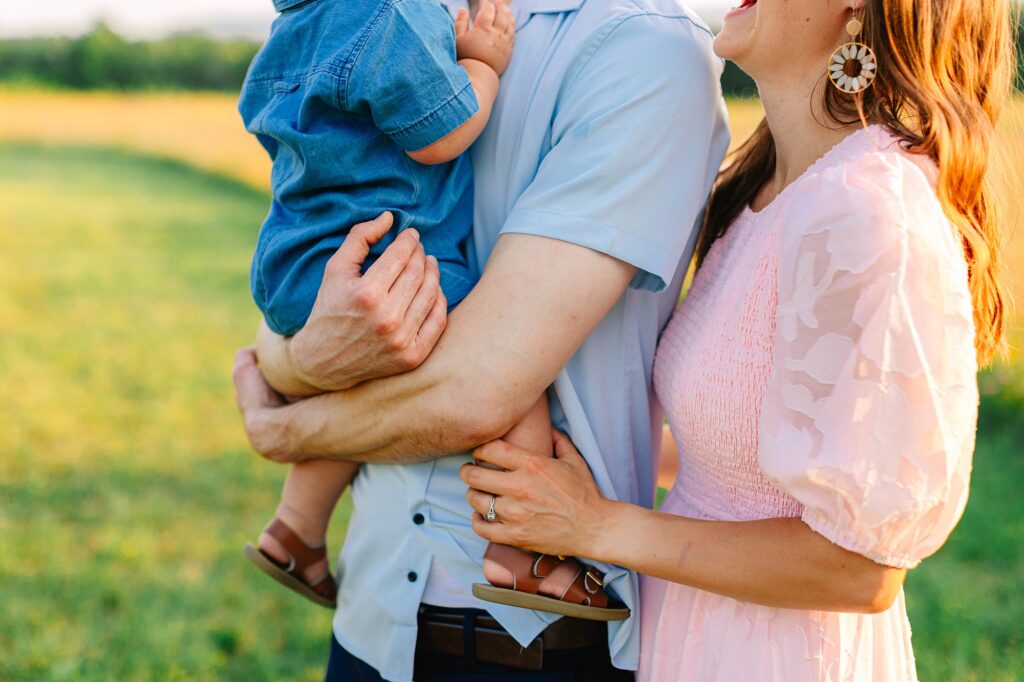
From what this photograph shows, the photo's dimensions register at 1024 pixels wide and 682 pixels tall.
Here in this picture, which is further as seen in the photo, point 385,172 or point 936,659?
point 936,659

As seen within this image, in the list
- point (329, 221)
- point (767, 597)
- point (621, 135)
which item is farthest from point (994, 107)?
point (329, 221)

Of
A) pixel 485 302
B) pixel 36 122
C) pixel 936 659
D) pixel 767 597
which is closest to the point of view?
pixel 767 597

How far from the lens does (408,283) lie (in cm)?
155

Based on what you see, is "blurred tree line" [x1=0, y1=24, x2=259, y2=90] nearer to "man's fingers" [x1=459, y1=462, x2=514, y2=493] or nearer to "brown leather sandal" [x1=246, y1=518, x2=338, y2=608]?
"brown leather sandal" [x1=246, y1=518, x2=338, y2=608]

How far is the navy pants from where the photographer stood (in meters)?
1.68

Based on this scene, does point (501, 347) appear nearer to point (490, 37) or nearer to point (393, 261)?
point (393, 261)

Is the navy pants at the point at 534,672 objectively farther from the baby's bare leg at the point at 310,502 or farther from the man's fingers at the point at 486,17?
the man's fingers at the point at 486,17

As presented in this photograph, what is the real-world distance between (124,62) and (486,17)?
32.1 m

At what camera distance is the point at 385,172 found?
1646mm

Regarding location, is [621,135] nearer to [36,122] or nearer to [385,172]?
[385,172]

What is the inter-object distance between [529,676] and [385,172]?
90cm

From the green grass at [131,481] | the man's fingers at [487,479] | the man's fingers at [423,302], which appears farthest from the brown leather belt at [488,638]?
the green grass at [131,481]

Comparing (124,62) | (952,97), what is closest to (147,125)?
(124,62)

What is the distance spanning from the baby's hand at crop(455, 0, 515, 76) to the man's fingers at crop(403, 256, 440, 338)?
370 mm
